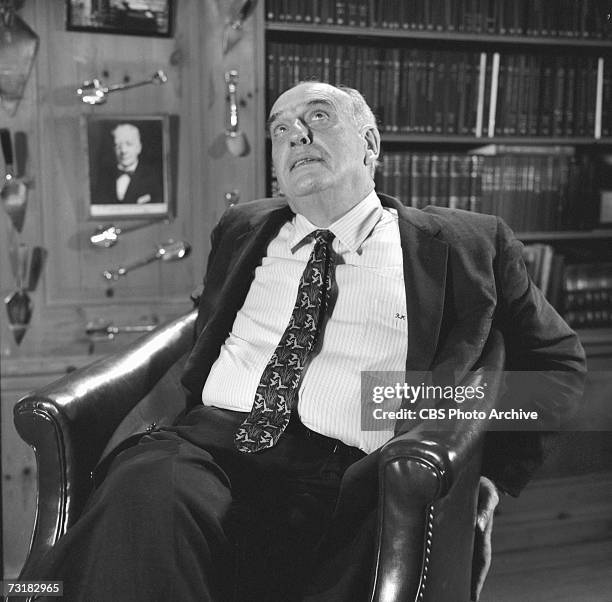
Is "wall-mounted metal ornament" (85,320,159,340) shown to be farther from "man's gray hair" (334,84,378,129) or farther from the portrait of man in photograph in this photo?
"man's gray hair" (334,84,378,129)

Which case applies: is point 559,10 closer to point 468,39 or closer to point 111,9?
point 468,39

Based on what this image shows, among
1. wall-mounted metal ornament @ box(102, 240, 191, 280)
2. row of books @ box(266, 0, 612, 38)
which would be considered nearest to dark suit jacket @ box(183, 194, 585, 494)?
wall-mounted metal ornament @ box(102, 240, 191, 280)

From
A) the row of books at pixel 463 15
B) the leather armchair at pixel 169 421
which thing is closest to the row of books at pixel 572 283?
the row of books at pixel 463 15

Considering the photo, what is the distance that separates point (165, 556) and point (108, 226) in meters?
1.31

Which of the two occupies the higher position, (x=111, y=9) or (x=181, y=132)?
(x=111, y=9)

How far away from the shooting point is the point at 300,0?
7.41 ft

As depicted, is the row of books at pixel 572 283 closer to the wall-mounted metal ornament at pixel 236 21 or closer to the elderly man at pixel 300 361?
the elderly man at pixel 300 361

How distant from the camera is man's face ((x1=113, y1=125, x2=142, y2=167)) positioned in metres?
2.19

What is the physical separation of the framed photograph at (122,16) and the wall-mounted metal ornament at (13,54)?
0.39 feet

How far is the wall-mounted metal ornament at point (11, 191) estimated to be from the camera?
2.10m

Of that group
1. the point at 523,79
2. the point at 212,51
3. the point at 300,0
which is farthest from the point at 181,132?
the point at 523,79

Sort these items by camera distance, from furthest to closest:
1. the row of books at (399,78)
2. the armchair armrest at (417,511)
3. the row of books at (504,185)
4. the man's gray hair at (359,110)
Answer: the row of books at (504,185)
the row of books at (399,78)
the man's gray hair at (359,110)
the armchair armrest at (417,511)

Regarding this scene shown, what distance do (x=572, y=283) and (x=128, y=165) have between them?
1.47 meters

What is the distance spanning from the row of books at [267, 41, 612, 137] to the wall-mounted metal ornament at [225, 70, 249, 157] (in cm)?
14
